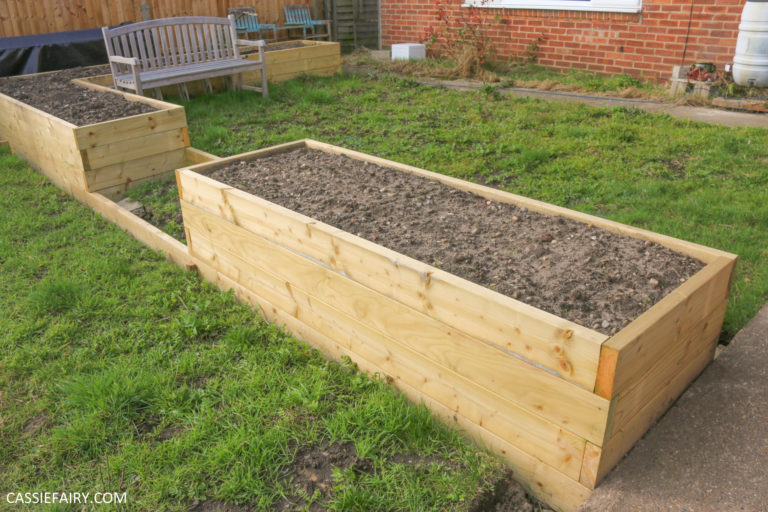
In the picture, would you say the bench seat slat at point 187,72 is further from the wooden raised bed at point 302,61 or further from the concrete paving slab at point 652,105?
the concrete paving slab at point 652,105

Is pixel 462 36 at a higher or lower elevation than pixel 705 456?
higher

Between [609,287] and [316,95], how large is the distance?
6.39 meters

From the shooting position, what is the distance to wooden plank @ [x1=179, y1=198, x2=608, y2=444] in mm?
1978

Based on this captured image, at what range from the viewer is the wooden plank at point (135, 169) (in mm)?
4996

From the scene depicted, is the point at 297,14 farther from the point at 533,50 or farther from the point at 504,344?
the point at 504,344

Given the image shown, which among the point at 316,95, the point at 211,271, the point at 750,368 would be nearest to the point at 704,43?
the point at 316,95

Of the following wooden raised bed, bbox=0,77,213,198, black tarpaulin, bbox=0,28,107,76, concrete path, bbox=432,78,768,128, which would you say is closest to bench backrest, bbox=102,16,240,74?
black tarpaulin, bbox=0,28,107,76

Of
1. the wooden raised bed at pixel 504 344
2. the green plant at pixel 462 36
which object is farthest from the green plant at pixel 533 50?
the wooden raised bed at pixel 504 344

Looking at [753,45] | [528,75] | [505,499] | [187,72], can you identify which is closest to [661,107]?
[753,45]

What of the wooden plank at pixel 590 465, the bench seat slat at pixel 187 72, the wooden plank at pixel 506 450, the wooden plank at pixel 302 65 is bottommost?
the wooden plank at pixel 506 450

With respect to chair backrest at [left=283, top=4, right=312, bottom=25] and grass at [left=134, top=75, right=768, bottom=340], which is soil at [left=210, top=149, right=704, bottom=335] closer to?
grass at [left=134, top=75, right=768, bottom=340]

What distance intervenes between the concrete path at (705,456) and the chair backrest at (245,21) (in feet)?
36.0

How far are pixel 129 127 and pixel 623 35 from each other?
7.30 m

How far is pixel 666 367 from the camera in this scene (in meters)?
2.23
